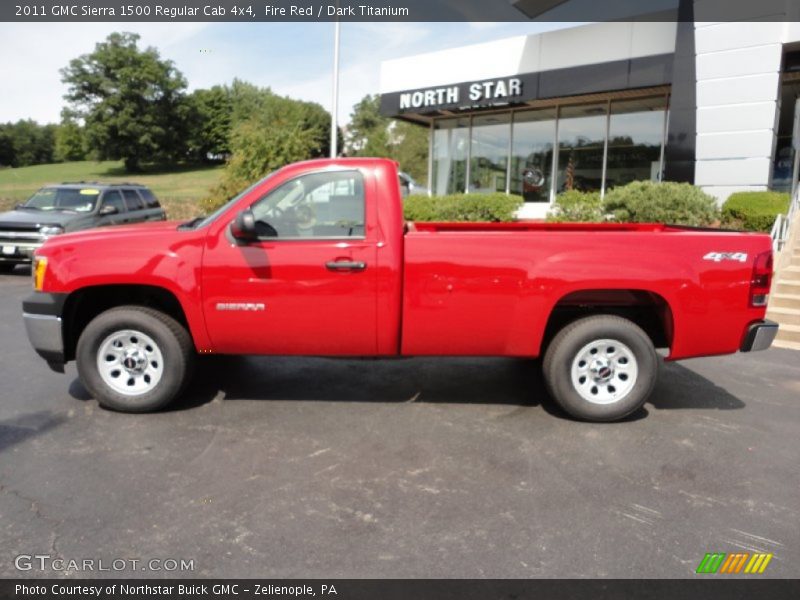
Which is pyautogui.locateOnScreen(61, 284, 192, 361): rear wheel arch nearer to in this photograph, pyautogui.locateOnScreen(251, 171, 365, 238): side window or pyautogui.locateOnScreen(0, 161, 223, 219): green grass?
pyautogui.locateOnScreen(251, 171, 365, 238): side window

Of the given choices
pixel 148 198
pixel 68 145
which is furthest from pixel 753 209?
pixel 68 145

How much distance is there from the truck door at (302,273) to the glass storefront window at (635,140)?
15482 mm

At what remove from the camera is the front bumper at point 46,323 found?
15.2ft

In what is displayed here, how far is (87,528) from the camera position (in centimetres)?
311

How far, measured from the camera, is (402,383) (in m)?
5.62

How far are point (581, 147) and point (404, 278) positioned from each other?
16591 mm

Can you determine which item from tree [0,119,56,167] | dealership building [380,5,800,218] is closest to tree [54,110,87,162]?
tree [0,119,56,167]

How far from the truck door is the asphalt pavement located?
67cm

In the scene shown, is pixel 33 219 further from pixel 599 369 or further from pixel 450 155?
pixel 450 155

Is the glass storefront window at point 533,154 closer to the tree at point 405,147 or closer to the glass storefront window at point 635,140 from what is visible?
the glass storefront window at point 635,140

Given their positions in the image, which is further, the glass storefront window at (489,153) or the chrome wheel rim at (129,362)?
the glass storefront window at (489,153)

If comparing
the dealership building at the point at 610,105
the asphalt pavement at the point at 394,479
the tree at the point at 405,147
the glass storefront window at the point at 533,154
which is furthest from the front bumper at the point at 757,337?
the tree at the point at 405,147

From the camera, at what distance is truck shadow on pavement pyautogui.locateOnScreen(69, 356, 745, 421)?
204 inches
